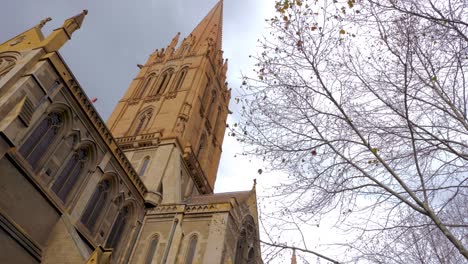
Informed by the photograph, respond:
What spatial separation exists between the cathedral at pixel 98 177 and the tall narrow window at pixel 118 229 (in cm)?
5

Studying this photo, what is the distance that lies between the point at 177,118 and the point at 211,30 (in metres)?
17.2

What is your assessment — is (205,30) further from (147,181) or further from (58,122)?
(58,122)

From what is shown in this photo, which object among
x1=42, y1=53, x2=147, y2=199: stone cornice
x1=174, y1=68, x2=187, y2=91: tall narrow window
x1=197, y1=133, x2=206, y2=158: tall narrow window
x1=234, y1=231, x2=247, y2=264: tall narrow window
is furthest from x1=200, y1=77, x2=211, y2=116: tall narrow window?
x1=42, y1=53, x2=147, y2=199: stone cornice

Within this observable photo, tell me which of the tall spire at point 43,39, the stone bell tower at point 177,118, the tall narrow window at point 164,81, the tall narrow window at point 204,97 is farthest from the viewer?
the tall narrow window at point 164,81

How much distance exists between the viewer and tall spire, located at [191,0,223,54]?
1426 inches

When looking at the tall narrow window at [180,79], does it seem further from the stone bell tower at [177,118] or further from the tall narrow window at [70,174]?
the tall narrow window at [70,174]

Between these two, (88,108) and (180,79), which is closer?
(88,108)

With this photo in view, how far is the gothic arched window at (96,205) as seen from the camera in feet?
49.0

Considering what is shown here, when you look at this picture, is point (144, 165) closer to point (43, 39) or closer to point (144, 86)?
point (43, 39)

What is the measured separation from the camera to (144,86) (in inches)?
1253

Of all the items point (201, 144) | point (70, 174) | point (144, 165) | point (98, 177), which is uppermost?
point (201, 144)

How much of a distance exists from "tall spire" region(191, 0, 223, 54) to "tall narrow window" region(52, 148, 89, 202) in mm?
21253

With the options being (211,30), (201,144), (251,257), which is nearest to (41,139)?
(251,257)

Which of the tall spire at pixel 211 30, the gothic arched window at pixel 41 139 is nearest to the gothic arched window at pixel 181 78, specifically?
the tall spire at pixel 211 30
